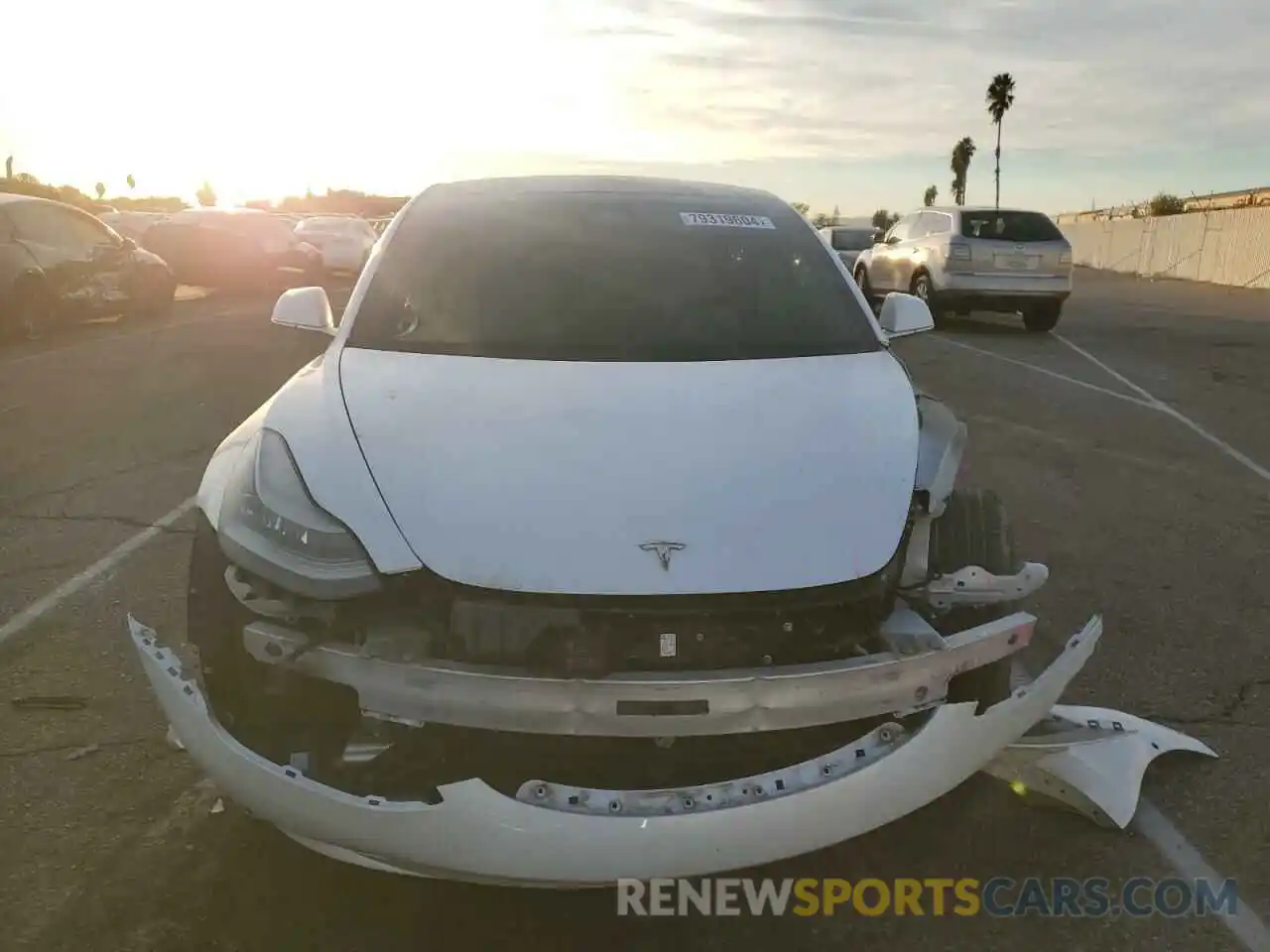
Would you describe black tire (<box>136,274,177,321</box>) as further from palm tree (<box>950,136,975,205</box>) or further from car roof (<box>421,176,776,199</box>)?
palm tree (<box>950,136,975,205</box>)

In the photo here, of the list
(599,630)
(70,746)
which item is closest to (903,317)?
(599,630)

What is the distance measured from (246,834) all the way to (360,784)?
0.84 metres

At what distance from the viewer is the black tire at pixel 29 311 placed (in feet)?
42.0

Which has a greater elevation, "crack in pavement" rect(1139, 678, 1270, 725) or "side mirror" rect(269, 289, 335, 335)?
"side mirror" rect(269, 289, 335, 335)

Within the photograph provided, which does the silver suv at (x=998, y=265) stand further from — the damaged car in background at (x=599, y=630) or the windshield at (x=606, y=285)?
the damaged car in background at (x=599, y=630)

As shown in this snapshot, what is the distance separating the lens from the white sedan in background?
24906mm

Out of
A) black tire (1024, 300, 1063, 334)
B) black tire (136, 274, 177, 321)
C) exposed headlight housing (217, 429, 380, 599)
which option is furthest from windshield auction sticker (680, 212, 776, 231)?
black tire (136, 274, 177, 321)

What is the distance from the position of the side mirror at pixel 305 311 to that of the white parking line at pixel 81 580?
1.48 meters

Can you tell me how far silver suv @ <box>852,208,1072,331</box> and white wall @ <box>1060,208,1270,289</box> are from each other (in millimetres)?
9000

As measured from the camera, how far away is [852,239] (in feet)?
80.8

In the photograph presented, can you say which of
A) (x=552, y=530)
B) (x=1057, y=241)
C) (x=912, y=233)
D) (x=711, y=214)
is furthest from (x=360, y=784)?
(x=912, y=233)

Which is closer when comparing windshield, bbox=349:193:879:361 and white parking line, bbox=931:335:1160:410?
windshield, bbox=349:193:879:361

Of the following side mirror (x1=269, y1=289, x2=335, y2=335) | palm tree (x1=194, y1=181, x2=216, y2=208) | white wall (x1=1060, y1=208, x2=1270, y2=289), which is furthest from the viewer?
palm tree (x1=194, y1=181, x2=216, y2=208)

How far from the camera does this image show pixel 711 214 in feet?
13.8
